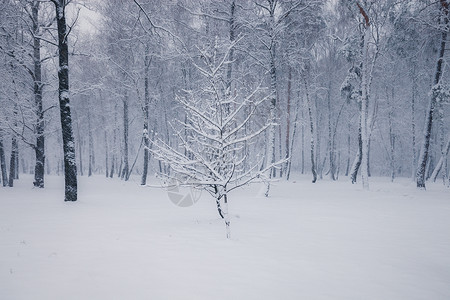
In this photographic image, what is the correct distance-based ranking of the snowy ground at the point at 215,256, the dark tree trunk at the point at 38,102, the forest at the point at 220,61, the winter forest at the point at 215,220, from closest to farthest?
the snowy ground at the point at 215,256, the winter forest at the point at 215,220, the forest at the point at 220,61, the dark tree trunk at the point at 38,102

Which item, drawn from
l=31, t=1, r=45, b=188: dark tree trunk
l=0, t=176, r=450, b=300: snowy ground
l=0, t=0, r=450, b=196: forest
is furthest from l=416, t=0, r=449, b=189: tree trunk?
l=31, t=1, r=45, b=188: dark tree trunk

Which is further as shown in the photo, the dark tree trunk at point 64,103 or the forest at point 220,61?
the dark tree trunk at point 64,103

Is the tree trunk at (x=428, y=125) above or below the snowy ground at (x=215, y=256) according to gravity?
above

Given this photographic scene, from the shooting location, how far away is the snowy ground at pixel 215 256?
11.5 ft

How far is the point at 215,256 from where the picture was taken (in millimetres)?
4652

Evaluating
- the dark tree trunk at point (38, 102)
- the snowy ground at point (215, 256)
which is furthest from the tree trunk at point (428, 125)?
the dark tree trunk at point (38, 102)

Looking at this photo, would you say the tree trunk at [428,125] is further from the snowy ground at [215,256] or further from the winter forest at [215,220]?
the snowy ground at [215,256]

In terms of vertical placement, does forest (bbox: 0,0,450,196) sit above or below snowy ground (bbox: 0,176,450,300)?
above

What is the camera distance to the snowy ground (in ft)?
11.5

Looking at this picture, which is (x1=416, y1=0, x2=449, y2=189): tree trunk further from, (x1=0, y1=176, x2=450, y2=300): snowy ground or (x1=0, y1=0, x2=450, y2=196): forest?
(x1=0, y1=176, x2=450, y2=300): snowy ground

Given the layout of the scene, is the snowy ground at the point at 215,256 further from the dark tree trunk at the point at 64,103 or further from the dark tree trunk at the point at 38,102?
the dark tree trunk at the point at 38,102

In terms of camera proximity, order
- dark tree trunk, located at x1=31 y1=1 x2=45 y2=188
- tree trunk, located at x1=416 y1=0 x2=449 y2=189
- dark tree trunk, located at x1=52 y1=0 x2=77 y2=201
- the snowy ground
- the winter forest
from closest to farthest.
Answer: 1. the snowy ground
2. the winter forest
3. dark tree trunk, located at x1=52 y1=0 x2=77 y2=201
4. dark tree trunk, located at x1=31 y1=1 x2=45 y2=188
5. tree trunk, located at x1=416 y1=0 x2=449 y2=189

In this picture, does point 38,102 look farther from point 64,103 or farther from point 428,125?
point 428,125

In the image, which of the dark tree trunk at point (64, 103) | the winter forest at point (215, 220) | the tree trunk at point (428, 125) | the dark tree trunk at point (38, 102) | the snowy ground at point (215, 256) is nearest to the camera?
A: the snowy ground at point (215, 256)
